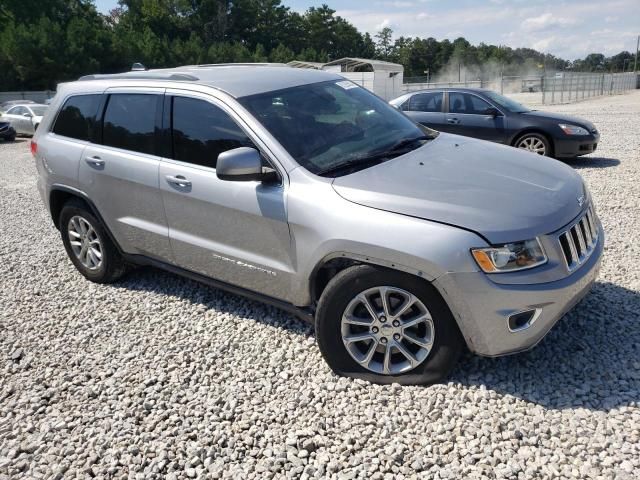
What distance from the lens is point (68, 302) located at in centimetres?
476

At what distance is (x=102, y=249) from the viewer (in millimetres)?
4816

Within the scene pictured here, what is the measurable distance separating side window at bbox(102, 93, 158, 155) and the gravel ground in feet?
4.46

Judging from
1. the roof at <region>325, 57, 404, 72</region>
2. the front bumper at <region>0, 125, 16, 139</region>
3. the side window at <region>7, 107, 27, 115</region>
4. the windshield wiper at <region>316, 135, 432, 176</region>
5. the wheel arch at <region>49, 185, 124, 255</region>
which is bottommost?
the front bumper at <region>0, 125, 16, 139</region>

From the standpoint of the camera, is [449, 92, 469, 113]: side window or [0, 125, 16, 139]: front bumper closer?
[449, 92, 469, 113]: side window

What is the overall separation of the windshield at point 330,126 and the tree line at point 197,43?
4614cm

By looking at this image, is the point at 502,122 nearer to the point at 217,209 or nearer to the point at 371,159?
the point at 371,159

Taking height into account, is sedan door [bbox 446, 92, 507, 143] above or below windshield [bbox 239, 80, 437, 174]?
below

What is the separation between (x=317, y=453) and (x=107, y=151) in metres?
2.99

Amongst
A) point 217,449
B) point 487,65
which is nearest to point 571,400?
point 217,449

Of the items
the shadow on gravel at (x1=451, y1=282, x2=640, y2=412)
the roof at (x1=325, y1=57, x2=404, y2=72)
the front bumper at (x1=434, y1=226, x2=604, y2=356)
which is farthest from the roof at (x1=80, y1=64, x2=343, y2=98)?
the roof at (x1=325, y1=57, x2=404, y2=72)

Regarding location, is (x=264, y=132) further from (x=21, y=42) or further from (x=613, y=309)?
(x=21, y=42)

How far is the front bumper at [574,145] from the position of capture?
372 inches

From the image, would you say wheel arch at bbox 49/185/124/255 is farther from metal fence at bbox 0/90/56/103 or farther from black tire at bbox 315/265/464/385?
metal fence at bbox 0/90/56/103

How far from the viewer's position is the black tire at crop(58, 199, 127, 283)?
4758 millimetres
